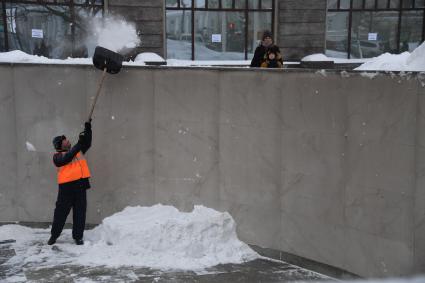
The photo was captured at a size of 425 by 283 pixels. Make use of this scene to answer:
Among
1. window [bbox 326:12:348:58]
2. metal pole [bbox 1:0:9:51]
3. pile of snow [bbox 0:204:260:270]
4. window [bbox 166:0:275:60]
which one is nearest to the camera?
pile of snow [bbox 0:204:260:270]

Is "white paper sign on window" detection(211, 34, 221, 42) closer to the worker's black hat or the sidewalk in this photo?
the worker's black hat

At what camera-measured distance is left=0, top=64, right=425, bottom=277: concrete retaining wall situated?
5.48 meters

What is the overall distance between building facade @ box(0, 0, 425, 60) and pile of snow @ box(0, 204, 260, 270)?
5.25 m

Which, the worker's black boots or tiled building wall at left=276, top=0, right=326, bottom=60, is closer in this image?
the worker's black boots

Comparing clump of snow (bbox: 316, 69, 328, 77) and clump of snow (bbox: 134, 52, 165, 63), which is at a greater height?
clump of snow (bbox: 134, 52, 165, 63)

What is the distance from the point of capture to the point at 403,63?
588 cm

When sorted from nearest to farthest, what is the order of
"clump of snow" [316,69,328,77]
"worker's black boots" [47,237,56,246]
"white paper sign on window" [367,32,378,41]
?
1. "clump of snow" [316,69,328,77]
2. "worker's black boots" [47,237,56,246]
3. "white paper sign on window" [367,32,378,41]

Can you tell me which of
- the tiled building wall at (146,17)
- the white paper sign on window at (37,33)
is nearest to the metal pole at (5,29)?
the white paper sign on window at (37,33)

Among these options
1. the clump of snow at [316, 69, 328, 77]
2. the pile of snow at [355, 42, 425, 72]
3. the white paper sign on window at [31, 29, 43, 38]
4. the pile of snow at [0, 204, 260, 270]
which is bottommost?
the pile of snow at [0, 204, 260, 270]

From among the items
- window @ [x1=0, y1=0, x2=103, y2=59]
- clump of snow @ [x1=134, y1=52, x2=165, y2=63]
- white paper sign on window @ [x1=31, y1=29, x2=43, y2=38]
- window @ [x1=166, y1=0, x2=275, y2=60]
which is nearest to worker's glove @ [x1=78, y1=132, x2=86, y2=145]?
clump of snow @ [x1=134, y1=52, x2=165, y2=63]

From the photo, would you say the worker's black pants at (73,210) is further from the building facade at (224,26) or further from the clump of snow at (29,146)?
the building facade at (224,26)

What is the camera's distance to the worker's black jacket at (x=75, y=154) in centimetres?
676

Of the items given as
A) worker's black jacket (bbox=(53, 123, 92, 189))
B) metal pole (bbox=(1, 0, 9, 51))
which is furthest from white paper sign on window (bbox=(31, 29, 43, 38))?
worker's black jacket (bbox=(53, 123, 92, 189))

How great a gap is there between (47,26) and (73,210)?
5520 mm
